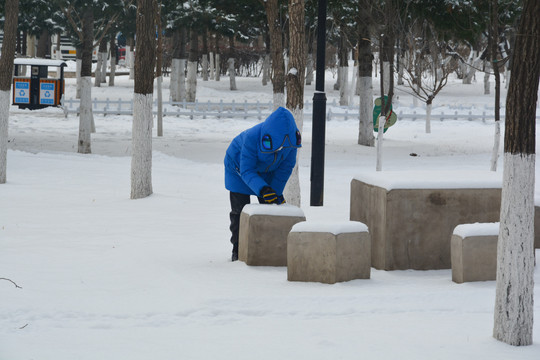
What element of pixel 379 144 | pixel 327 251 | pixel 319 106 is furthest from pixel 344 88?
pixel 327 251

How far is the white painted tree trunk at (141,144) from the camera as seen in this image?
11875 mm

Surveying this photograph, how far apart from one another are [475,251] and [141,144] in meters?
6.82

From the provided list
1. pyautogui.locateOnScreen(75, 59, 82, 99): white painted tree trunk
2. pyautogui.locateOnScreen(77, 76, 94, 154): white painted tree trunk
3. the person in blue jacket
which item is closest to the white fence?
pyautogui.locateOnScreen(75, 59, 82, 99): white painted tree trunk

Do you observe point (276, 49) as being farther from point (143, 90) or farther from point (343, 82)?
point (343, 82)

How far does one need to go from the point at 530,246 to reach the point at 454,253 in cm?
169

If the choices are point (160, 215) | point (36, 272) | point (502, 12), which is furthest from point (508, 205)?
point (502, 12)

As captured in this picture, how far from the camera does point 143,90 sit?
1188 cm

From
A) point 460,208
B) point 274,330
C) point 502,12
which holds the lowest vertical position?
point 274,330

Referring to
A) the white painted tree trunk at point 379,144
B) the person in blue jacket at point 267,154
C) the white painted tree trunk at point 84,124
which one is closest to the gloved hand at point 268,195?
the person in blue jacket at point 267,154

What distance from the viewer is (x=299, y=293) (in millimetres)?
5832

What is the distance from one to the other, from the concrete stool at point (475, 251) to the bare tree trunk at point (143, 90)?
6639 millimetres

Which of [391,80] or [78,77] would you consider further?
[78,77]

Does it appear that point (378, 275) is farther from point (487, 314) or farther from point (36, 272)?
point (36, 272)

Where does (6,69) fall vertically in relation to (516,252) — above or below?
above
